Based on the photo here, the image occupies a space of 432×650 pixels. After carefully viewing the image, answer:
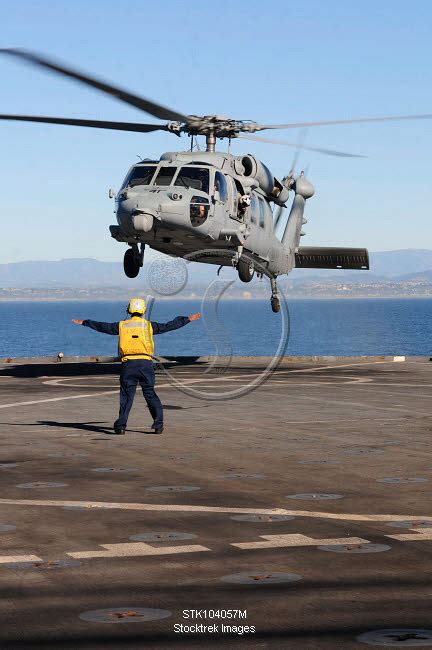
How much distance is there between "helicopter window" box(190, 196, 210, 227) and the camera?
29781mm

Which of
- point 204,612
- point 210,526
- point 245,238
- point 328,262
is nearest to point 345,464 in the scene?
point 210,526

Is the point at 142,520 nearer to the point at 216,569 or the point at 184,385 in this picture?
the point at 216,569

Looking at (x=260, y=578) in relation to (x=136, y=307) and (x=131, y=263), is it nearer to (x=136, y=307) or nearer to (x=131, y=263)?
(x=136, y=307)

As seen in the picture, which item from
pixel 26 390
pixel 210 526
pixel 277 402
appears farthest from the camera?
pixel 26 390

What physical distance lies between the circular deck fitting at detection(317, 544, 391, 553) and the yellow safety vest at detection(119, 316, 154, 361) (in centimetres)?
909

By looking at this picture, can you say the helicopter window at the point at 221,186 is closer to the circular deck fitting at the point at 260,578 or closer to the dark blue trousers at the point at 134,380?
the dark blue trousers at the point at 134,380

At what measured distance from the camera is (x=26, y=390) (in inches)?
1131

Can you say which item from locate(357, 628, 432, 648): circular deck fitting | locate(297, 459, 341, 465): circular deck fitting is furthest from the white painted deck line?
locate(357, 628, 432, 648): circular deck fitting

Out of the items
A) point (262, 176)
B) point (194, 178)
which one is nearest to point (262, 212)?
point (262, 176)

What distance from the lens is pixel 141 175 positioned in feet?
101

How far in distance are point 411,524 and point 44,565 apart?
3.75 meters

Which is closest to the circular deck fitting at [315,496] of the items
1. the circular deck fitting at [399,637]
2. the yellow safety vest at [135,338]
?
the circular deck fitting at [399,637]

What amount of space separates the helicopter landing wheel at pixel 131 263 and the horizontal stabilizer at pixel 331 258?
35.9 feet

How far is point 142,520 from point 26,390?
739 inches
